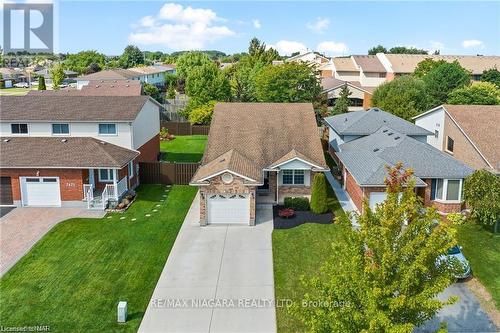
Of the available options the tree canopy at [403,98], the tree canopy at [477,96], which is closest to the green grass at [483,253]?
the tree canopy at [403,98]

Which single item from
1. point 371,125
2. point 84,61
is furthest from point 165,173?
point 84,61

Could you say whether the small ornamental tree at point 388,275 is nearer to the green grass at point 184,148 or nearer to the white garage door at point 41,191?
the white garage door at point 41,191

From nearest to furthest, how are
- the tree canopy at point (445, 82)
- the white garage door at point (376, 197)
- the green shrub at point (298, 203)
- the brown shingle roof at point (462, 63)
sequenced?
1. the white garage door at point (376, 197)
2. the green shrub at point (298, 203)
3. the tree canopy at point (445, 82)
4. the brown shingle roof at point (462, 63)

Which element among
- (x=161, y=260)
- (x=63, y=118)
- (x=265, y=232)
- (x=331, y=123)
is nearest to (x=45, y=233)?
(x=161, y=260)

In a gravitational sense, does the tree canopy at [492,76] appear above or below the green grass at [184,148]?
above

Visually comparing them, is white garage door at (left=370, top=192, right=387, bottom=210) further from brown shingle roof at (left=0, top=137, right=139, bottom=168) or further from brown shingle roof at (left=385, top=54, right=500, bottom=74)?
brown shingle roof at (left=385, top=54, right=500, bottom=74)

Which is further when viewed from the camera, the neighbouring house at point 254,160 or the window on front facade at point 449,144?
the window on front facade at point 449,144

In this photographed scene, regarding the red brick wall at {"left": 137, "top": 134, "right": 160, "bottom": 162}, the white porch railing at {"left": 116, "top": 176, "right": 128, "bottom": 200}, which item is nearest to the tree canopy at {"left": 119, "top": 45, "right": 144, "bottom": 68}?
the red brick wall at {"left": 137, "top": 134, "right": 160, "bottom": 162}

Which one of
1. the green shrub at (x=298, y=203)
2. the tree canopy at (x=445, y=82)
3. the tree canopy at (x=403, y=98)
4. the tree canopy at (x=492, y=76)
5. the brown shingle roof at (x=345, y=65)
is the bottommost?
the green shrub at (x=298, y=203)
